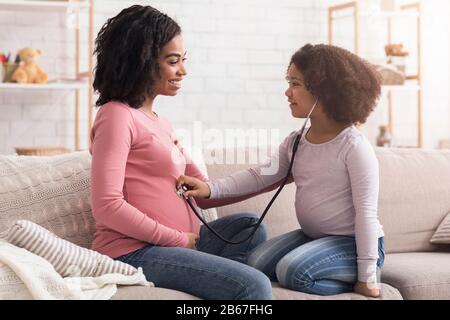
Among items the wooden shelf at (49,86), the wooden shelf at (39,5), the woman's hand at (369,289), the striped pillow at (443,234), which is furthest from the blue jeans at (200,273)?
the wooden shelf at (39,5)

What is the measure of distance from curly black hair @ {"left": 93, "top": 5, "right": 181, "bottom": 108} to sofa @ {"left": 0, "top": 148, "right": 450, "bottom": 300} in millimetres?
309

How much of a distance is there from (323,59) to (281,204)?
58 cm

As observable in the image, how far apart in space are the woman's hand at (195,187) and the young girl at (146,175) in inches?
0.9

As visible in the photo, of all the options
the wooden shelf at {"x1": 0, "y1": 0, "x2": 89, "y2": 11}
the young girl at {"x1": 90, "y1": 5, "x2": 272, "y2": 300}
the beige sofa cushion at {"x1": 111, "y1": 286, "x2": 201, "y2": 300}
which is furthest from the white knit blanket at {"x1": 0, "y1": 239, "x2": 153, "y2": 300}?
the wooden shelf at {"x1": 0, "y1": 0, "x2": 89, "y2": 11}

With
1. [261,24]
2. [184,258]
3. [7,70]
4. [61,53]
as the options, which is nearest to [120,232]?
[184,258]

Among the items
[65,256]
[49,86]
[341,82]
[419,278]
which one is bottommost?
[419,278]

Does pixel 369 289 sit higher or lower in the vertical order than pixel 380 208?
lower

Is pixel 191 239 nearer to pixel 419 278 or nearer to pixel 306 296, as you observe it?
pixel 306 296

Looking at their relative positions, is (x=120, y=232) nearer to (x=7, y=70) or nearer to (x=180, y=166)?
(x=180, y=166)

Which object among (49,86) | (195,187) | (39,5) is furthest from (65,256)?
(39,5)

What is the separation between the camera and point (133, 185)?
184 centimetres

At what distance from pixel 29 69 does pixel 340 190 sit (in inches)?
83.4

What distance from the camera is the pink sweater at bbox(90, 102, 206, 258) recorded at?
176 centimetres

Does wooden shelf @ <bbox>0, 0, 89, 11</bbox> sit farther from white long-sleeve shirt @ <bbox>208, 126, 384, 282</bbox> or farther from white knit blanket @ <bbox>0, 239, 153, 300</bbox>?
white knit blanket @ <bbox>0, 239, 153, 300</bbox>
